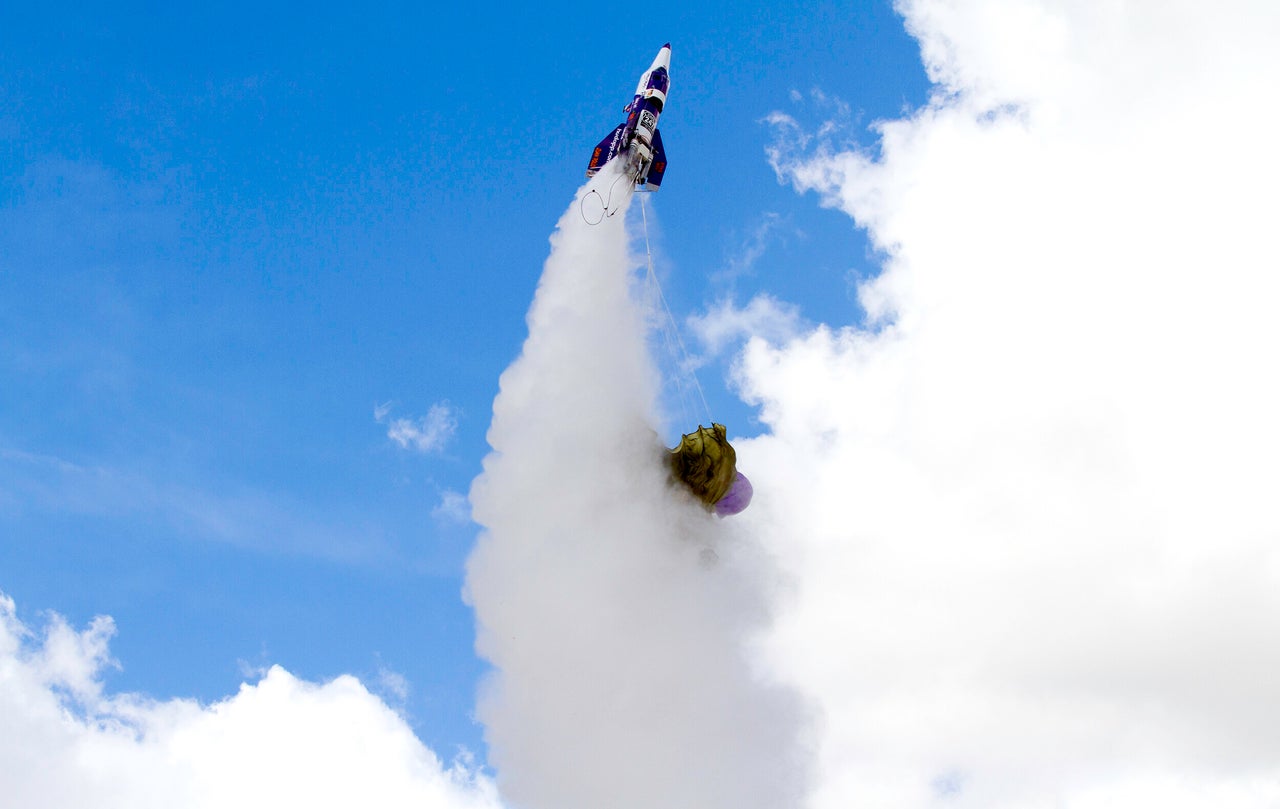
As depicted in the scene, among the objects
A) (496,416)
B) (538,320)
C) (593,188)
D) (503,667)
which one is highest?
(593,188)

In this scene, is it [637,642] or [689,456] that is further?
[637,642]

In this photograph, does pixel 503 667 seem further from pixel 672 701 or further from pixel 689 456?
pixel 689 456

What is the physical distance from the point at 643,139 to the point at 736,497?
2495cm

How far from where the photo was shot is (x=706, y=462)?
57844 millimetres

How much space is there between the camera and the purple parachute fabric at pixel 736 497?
5956cm

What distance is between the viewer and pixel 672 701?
211 ft

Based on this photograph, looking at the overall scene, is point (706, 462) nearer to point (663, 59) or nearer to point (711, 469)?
point (711, 469)

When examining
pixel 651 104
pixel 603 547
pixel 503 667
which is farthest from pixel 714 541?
pixel 651 104

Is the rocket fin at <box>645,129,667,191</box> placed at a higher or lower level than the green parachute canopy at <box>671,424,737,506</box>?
higher

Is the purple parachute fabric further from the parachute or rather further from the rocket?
the rocket

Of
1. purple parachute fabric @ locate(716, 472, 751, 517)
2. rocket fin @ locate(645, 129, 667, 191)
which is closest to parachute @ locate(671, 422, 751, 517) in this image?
purple parachute fabric @ locate(716, 472, 751, 517)

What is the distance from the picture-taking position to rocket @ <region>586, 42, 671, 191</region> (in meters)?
66.0

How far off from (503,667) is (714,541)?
50.8ft

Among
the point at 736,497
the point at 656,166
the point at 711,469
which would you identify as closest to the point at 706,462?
the point at 711,469
